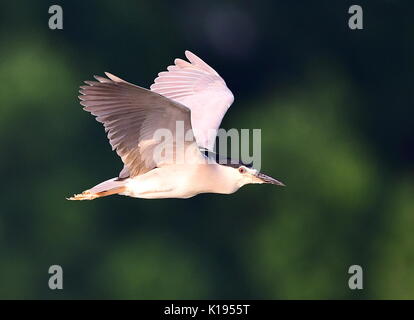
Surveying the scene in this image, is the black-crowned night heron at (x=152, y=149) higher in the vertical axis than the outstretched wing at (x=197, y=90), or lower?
lower

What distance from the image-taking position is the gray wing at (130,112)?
6.72m

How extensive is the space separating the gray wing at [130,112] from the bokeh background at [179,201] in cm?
801

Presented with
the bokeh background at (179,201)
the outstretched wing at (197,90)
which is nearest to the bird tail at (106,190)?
the outstretched wing at (197,90)

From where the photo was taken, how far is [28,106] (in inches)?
685

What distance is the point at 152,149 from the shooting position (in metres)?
7.04

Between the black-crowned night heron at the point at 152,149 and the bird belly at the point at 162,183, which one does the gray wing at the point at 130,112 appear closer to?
the black-crowned night heron at the point at 152,149

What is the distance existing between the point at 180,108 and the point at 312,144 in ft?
35.6

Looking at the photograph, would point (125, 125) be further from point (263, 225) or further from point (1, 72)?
point (1, 72)

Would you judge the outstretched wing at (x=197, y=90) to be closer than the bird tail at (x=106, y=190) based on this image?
No

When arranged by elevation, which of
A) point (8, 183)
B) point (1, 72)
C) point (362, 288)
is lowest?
point (362, 288)

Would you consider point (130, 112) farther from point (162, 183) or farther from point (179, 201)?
point (179, 201)

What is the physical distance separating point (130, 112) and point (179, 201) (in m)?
10.4

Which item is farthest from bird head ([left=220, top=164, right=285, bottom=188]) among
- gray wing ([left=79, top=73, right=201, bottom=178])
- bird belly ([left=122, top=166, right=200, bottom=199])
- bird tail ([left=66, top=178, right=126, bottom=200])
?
bird tail ([left=66, top=178, right=126, bottom=200])
